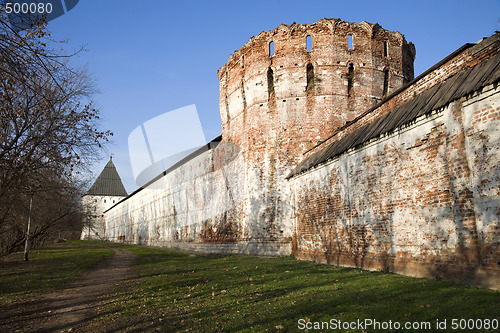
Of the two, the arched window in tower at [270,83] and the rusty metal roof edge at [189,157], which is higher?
the arched window in tower at [270,83]

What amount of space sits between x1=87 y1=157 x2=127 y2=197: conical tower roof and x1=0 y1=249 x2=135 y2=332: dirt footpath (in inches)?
2864

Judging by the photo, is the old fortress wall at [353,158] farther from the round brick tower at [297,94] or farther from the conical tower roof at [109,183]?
the conical tower roof at [109,183]

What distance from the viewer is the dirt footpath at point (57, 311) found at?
21.1 ft

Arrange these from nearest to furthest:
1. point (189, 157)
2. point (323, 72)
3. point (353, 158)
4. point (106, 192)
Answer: point (353, 158) < point (323, 72) < point (189, 157) < point (106, 192)

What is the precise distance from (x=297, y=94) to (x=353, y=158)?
26.5ft

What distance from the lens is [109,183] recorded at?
81.3 metres

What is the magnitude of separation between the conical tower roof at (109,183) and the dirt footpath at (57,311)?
7276 centimetres

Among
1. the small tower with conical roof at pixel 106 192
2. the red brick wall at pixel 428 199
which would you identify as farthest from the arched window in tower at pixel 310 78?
the small tower with conical roof at pixel 106 192

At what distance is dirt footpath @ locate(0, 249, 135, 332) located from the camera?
21.1ft

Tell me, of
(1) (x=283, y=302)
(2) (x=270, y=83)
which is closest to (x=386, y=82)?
(2) (x=270, y=83)

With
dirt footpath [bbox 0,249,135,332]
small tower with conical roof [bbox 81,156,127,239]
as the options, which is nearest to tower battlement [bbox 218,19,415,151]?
dirt footpath [bbox 0,249,135,332]

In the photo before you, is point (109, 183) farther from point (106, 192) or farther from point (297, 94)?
point (297, 94)

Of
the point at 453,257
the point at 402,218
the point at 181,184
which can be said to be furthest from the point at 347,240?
the point at 181,184

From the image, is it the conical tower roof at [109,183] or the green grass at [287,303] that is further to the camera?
the conical tower roof at [109,183]
